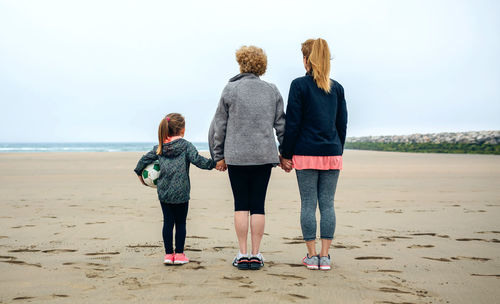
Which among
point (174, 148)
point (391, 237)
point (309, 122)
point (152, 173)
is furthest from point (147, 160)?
point (391, 237)

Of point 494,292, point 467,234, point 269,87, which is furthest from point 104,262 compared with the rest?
point 467,234

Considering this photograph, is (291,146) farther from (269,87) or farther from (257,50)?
(257,50)

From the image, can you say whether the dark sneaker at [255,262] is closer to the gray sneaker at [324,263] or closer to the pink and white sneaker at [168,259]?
the gray sneaker at [324,263]

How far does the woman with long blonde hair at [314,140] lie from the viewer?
342 centimetres

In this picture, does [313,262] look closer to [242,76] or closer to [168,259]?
[168,259]

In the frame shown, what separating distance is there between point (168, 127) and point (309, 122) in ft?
3.89

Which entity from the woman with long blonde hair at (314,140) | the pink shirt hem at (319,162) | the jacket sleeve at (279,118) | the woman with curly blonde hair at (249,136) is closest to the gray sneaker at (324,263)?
the woman with long blonde hair at (314,140)

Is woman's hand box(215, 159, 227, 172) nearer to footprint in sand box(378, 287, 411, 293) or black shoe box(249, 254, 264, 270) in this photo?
black shoe box(249, 254, 264, 270)

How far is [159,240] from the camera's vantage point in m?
4.39

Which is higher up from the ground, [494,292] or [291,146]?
[291,146]

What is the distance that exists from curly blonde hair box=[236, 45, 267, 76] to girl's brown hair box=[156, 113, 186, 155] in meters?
0.70

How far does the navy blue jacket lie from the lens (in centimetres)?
342

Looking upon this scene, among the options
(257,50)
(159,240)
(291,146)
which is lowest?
(159,240)

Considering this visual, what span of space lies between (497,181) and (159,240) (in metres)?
8.20
